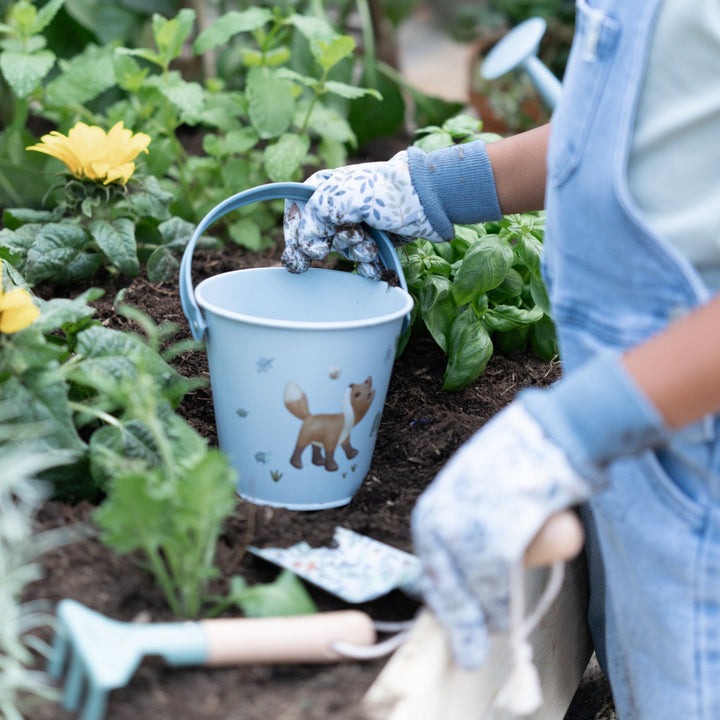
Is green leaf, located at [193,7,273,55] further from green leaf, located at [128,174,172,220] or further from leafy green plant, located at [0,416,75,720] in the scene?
leafy green plant, located at [0,416,75,720]

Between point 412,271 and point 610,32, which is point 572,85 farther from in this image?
point 412,271

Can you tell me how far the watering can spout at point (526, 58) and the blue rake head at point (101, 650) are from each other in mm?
926

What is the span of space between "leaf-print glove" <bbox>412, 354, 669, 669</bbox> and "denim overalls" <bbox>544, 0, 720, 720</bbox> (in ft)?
0.39

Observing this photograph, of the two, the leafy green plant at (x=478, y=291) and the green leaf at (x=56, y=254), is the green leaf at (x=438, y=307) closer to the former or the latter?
the leafy green plant at (x=478, y=291)

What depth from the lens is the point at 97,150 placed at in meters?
1.32

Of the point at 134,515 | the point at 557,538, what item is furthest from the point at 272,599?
the point at 557,538

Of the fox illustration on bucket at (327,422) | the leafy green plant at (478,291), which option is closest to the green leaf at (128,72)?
the leafy green plant at (478,291)

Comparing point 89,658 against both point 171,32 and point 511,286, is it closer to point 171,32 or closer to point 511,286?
point 511,286

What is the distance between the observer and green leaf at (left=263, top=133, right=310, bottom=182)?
1.57 m

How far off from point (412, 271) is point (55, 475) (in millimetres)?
582

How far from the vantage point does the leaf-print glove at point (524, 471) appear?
0.65m

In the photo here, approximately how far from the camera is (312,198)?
110 cm

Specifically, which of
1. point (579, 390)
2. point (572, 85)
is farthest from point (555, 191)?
→ point (579, 390)

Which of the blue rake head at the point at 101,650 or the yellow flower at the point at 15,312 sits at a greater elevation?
the yellow flower at the point at 15,312
